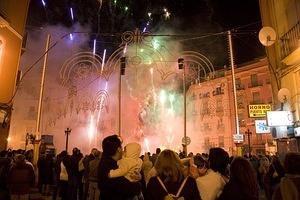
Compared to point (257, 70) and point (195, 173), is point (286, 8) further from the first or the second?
point (257, 70)

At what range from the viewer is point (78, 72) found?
637 inches

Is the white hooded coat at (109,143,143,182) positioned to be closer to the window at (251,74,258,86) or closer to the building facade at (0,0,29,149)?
the building facade at (0,0,29,149)

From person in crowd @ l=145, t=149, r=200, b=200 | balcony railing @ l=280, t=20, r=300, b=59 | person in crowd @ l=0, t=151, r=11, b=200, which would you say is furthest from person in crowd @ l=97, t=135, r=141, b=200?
balcony railing @ l=280, t=20, r=300, b=59

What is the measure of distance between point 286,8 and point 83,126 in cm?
3032

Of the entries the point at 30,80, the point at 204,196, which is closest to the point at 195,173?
the point at 204,196

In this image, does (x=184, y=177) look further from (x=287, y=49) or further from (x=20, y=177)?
(x=287, y=49)

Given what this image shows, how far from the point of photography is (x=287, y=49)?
14.3m

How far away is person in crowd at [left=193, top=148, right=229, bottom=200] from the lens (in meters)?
4.01

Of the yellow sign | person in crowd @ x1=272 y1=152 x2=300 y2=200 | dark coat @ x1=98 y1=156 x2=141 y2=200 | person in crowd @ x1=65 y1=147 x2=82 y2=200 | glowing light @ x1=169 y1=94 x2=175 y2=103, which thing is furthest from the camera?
glowing light @ x1=169 y1=94 x2=175 y2=103

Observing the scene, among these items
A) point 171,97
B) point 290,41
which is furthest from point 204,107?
point 290,41

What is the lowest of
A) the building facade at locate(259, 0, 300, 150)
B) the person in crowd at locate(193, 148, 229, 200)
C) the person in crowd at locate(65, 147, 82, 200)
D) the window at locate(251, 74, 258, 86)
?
the person in crowd at locate(65, 147, 82, 200)

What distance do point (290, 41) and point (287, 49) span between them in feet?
1.53

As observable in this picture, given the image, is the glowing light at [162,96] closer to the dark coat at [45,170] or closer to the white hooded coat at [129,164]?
the dark coat at [45,170]

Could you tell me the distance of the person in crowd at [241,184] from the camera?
12.1ft
